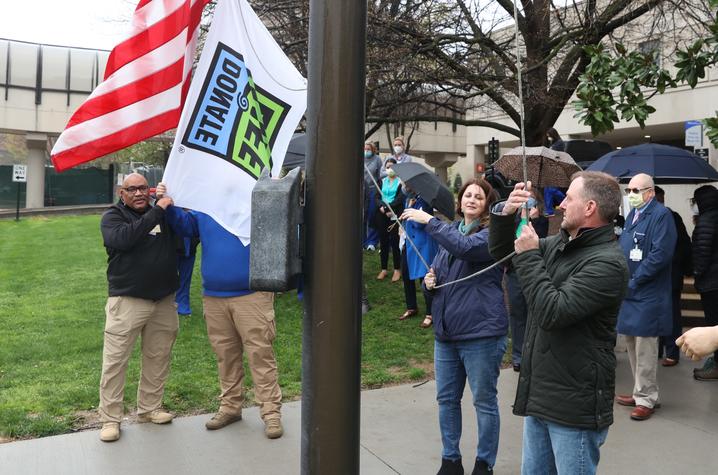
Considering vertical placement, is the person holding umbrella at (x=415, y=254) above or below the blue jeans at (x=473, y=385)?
above

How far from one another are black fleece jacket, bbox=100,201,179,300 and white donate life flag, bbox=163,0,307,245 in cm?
101

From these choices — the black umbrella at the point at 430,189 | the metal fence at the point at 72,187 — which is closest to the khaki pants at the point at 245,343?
the black umbrella at the point at 430,189

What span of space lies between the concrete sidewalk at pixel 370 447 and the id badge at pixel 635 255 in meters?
1.35

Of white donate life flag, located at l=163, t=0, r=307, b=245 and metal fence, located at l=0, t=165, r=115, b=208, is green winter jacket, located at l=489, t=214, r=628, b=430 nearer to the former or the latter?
white donate life flag, located at l=163, t=0, r=307, b=245

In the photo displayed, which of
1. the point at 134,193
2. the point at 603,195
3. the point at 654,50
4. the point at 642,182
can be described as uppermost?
the point at 654,50

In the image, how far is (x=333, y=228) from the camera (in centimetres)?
266

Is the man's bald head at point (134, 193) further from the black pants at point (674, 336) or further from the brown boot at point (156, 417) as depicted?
the black pants at point (674, 336)

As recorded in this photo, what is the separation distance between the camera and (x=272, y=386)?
534 centimetres

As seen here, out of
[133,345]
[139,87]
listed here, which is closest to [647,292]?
[133,345]

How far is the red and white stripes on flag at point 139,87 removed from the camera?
4.67 meters

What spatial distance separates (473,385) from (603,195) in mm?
1625

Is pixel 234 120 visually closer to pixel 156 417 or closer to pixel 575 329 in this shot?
pixel 575 329

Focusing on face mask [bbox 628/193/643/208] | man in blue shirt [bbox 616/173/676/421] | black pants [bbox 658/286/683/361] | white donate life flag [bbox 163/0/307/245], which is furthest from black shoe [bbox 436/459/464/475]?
black pants [bbox 658/286/683/361]

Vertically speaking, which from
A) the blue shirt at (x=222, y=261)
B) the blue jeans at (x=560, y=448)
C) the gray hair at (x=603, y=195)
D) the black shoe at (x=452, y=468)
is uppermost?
the gray hair at (x=603, y=195)
